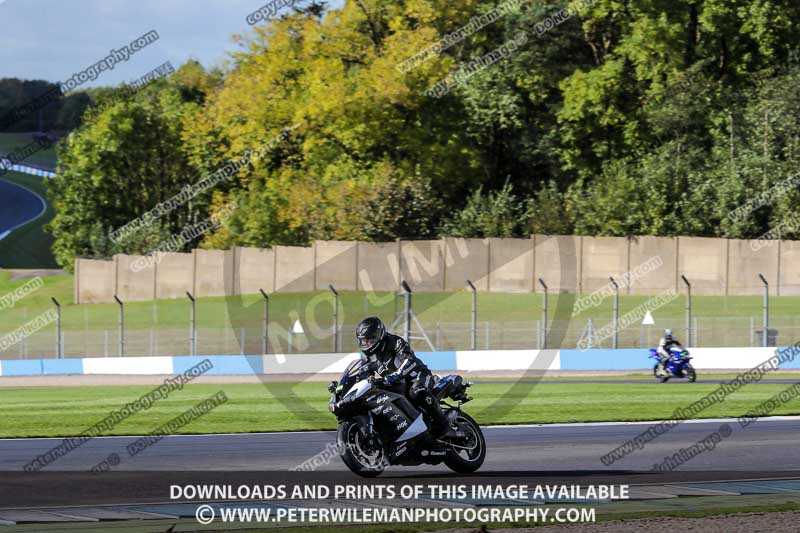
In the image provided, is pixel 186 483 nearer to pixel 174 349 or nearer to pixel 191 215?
pixel 174 349

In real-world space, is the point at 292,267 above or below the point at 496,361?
above

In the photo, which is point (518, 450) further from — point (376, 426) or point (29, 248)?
point (29, 248)

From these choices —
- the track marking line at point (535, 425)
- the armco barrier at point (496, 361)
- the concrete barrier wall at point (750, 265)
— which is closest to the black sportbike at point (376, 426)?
the track marking line at point (535, 425)

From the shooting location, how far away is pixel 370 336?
12.6m

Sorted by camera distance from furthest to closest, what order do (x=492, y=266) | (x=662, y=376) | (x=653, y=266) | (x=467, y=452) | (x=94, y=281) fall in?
(x=94, y=281) < (x=492, y=266) < (x=653, y=266) < (x=662, y=376) < (x=467, y=452)

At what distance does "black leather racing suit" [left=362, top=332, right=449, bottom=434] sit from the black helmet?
2.5 inches

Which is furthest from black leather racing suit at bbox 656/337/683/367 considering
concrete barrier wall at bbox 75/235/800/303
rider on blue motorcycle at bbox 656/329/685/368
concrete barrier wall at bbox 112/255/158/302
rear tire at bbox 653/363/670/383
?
concrete barrier wall at bbox 112/255/158/302

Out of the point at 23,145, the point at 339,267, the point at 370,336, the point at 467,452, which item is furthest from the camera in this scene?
the point at 23,145

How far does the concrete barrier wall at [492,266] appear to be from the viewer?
50.0m

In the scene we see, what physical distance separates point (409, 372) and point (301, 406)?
12.1 metres

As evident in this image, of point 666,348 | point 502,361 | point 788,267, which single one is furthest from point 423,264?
point 666,348

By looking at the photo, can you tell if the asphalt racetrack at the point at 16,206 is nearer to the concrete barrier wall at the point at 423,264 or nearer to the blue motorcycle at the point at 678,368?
the concrete barrier wall at the point at 423,264

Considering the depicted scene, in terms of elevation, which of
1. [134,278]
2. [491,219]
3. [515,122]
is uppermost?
[515,122]

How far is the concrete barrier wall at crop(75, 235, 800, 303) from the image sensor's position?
49969mm
